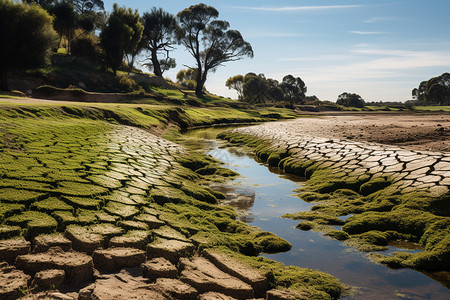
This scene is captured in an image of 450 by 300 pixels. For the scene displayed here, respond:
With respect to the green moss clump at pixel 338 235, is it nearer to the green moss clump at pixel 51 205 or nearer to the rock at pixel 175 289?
the rock at pixel 175 289

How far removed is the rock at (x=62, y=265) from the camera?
3.01m

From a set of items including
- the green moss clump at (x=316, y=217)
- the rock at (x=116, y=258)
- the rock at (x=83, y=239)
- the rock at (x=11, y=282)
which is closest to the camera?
the rock at (x=11, y=282)

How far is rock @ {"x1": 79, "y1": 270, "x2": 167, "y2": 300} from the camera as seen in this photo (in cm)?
276

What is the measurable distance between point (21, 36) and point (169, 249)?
27.9 m

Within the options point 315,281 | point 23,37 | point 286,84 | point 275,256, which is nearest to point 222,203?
point 275,256

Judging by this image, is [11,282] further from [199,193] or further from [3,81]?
[3,81]

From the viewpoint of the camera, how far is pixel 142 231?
4.13 meters

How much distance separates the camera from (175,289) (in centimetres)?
304

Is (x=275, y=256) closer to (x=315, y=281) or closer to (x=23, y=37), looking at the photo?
(x=315, y=281)

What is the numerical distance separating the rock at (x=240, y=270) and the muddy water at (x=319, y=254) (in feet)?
2.86

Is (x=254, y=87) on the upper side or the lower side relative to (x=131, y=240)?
upper

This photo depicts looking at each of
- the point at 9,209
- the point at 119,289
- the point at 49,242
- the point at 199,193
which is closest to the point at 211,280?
the point at 119,289

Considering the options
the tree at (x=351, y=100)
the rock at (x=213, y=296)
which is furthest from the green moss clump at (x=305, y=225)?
the tree at (x=351, y=100)

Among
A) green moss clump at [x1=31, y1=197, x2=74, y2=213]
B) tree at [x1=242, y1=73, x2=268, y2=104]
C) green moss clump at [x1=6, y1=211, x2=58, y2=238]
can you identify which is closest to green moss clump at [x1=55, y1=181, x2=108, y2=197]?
green moss clump at [x1=31, y1=197, x2=74, y2=213]
